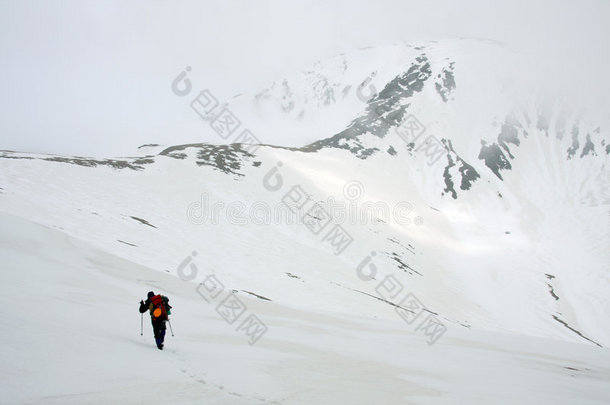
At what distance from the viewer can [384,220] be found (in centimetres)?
5806

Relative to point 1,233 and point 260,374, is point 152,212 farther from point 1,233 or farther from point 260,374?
point 260,374

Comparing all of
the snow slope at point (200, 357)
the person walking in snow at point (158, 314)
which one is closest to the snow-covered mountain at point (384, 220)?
the snow slope at point (200, 357)

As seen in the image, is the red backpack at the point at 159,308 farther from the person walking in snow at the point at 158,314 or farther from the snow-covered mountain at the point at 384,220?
the snow-covered mountain at the point at 384,220

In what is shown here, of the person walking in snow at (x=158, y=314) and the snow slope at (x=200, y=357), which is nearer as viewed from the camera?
the snow slope at (x=200, y=357)

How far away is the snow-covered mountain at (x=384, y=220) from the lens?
26.1 meters

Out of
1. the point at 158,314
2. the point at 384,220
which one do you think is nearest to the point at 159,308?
the point at 158,314

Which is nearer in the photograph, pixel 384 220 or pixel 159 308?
pixel 159 308

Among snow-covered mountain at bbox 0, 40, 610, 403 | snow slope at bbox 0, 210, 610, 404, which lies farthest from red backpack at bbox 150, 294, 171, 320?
snow-covered mountain at bbox 0, 40, 610, 403

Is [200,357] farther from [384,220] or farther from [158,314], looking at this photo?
[384,220]

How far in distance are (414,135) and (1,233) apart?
107 meters

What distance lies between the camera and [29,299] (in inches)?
380

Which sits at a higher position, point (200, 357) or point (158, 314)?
point (158, 314)

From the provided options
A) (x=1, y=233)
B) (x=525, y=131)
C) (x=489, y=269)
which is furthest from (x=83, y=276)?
(x=525, y=131)

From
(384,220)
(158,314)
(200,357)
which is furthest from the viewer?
(384,220)
